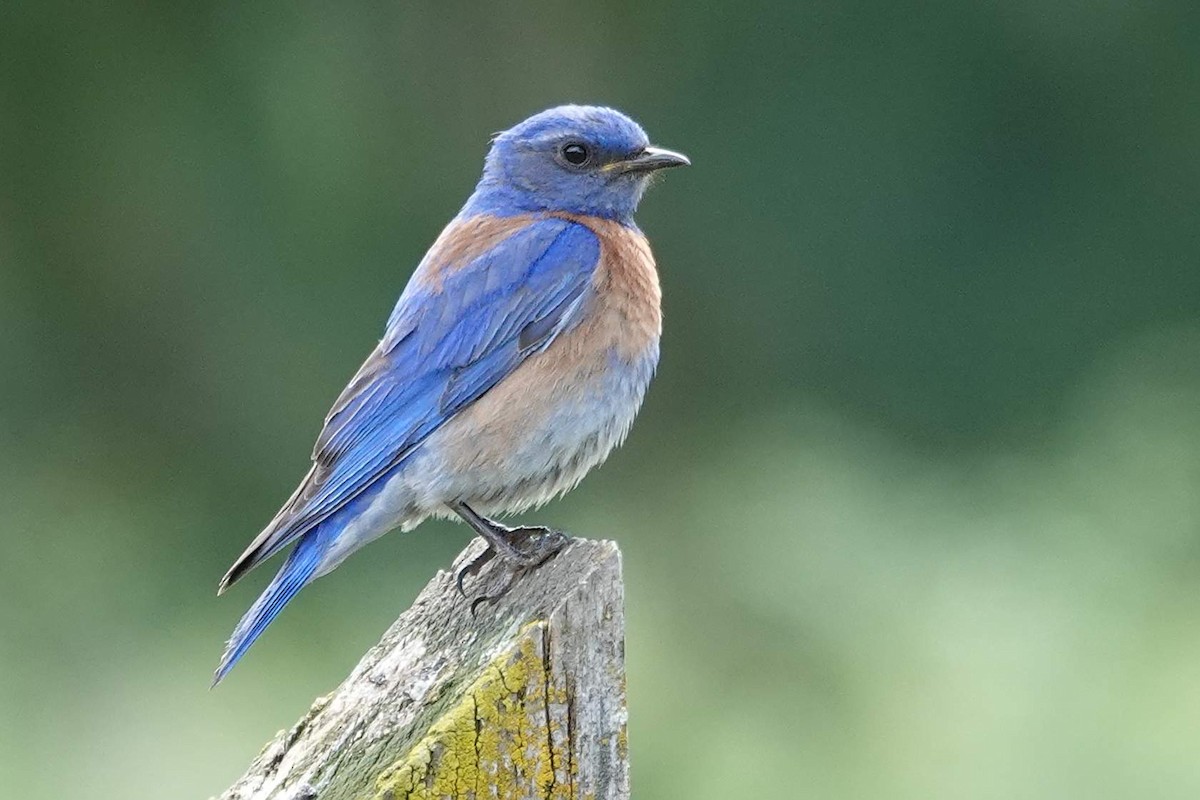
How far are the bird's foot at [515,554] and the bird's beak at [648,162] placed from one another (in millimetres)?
1352

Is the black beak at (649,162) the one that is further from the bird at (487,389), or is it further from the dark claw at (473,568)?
the dark claw at (473,568)

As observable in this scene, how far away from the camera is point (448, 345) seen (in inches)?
171

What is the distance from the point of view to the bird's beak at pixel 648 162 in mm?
4789

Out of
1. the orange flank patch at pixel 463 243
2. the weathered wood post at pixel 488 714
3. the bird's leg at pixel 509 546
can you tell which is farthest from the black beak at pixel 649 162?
the weathered wood post at pixel 488 714

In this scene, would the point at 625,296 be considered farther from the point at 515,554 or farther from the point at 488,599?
the point at 488,599

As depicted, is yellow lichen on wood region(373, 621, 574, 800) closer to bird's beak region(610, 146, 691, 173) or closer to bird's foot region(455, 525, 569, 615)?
bird's foot region(455, 525, 569, 615)

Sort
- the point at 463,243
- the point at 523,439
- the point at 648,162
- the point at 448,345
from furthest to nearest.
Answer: the point at 648,162, the point at 463,243, the point at 448,345, the point at 523,439

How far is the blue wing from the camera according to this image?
4.14 m

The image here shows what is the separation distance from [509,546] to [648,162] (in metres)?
1.61

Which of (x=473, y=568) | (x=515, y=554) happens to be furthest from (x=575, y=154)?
(x=473, y=568)

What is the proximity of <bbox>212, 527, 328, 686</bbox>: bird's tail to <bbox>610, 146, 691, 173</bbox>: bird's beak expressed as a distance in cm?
144

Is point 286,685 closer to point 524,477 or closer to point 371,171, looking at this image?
point 524,477

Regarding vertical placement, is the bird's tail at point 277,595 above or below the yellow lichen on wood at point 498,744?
below

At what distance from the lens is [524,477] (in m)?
4.24
